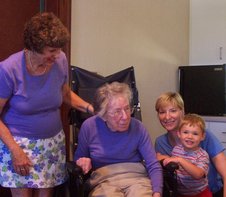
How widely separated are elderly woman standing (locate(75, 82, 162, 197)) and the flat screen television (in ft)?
6.75

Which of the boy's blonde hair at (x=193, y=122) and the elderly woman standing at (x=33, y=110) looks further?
the boy's blonde hair at (x=193, y=122)

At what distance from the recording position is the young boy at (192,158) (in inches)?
71.9

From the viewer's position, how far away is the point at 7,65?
1.55 meters

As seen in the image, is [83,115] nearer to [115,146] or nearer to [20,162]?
[115,146]

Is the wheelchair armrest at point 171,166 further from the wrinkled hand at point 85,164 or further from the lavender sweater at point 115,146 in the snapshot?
the wrinkled hand at point 85,164

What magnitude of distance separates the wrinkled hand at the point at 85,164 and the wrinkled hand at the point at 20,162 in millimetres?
248

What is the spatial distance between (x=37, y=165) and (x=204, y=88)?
256cm

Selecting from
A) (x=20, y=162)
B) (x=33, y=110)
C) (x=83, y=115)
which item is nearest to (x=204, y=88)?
(x=83, y=115)

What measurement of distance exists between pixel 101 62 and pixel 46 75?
4.11 ft

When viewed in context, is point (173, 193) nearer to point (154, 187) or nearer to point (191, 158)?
point (154, 187)

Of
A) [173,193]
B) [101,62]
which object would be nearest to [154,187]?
[173,193]

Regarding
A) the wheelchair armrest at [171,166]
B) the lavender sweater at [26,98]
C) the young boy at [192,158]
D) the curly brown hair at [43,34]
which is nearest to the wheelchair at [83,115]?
the wheelchair armrest at [171,166]

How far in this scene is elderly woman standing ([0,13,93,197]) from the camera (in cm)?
153

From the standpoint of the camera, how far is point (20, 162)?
155 cm
